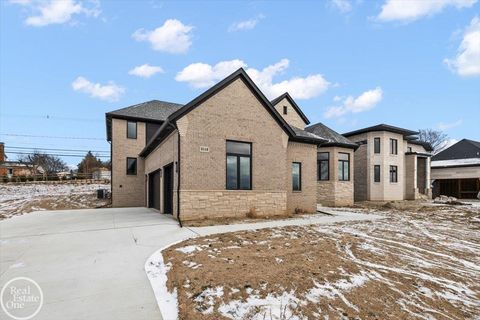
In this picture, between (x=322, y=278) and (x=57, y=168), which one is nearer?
(x=322, y=278)

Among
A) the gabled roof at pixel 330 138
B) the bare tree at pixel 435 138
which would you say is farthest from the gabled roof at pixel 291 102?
the bare tree at pixel 435 138

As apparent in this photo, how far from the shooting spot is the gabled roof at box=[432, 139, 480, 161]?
3247 cm

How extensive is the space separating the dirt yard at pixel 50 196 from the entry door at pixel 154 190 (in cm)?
495

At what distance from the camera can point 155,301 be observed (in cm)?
384

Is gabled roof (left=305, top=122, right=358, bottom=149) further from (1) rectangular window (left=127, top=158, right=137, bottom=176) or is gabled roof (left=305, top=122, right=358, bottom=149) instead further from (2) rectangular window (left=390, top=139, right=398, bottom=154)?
(1) rectangular window (left=127, top=158, right=137, bottom=176)

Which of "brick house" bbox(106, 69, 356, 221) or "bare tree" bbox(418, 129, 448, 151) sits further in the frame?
"bare tree" bbox(418, 129, 448, 151)

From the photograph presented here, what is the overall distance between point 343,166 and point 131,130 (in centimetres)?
1632

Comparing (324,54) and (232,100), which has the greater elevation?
(324,54)

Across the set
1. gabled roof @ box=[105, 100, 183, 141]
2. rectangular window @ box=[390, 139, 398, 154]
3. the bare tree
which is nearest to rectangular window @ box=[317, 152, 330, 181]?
rectangular window @ box=[390, 139, 398, 154]

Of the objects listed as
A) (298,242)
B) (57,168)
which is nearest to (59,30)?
(298,242)

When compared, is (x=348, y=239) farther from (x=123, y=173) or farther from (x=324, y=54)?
(x=123, y=173)

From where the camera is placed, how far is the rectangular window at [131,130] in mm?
20094

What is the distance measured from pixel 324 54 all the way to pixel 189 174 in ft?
40.6

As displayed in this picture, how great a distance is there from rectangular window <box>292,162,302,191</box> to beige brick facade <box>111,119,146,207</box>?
11948 mm
